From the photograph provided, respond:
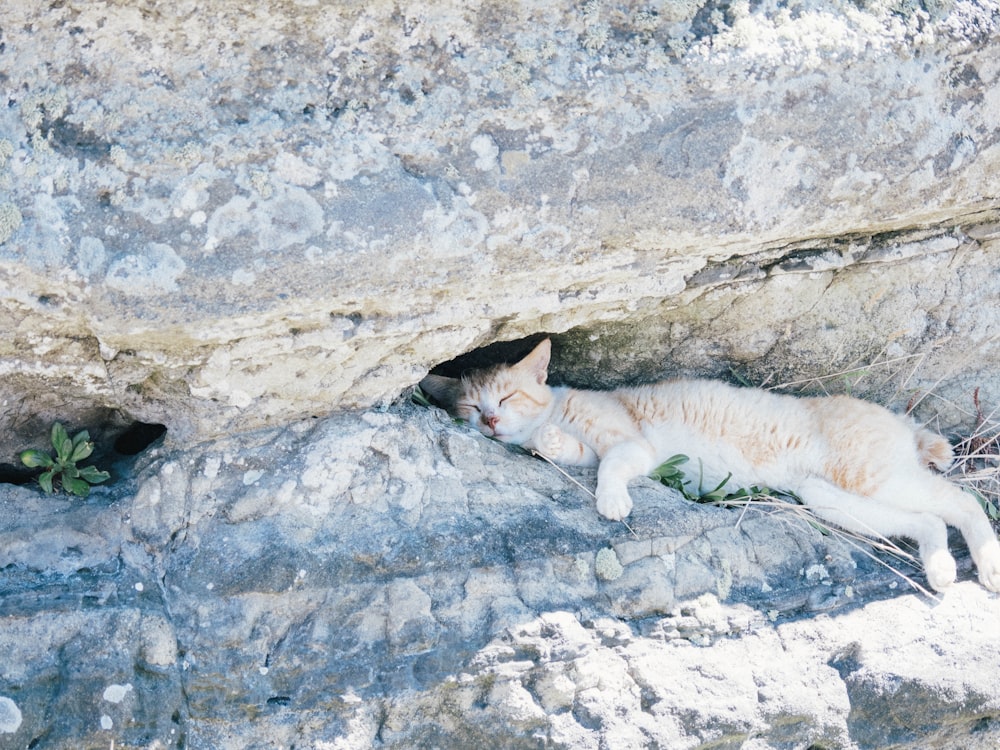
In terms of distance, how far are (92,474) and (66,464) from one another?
9cm

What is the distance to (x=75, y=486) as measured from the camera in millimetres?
3143

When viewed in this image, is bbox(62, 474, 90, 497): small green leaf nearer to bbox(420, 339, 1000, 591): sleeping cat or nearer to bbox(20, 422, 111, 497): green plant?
bbox(20, 422, 111, 497): green plant

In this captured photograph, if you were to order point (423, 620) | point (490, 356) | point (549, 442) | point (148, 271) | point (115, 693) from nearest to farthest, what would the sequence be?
point (148, 271), point (115, 693), point (423, 620), point (549, 442), point (490, 356)

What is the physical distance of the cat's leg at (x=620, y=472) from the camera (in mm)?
3402

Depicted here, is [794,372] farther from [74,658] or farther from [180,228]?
[74,658]

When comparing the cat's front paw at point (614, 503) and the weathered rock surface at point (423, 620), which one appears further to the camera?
the cat's front paw at point (614, 503)

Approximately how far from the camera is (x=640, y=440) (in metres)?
4.02

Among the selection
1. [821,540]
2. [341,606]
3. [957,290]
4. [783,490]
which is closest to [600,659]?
[341,606]

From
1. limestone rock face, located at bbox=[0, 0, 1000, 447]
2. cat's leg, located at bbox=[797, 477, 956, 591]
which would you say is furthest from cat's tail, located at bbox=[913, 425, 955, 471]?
limestone rock face, located at bbox=[0, 0, 1000, 447]

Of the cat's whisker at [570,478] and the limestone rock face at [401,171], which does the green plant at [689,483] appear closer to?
the cat's whisker at [570,478]

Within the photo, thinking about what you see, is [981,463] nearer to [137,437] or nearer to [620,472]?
[620,472]

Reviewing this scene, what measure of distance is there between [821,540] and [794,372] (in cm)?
86

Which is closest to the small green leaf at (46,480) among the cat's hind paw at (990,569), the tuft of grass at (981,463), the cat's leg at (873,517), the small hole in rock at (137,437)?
the small hole in rock at (137,437)

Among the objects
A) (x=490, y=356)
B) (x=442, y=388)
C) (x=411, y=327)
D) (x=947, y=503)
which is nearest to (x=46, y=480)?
(x=411, y=327)
